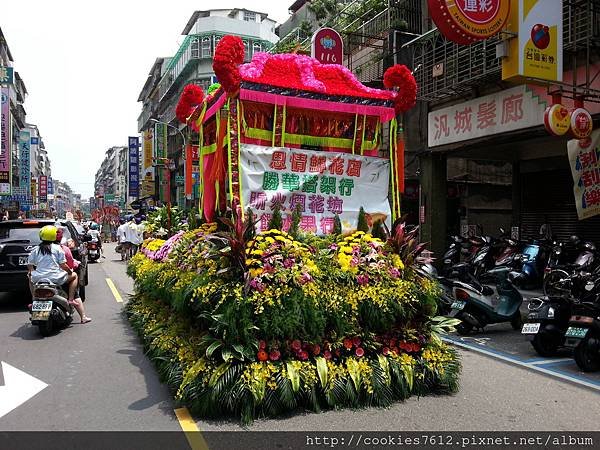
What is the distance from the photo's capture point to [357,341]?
4695 mm

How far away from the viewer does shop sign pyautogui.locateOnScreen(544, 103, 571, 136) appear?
28.7ft

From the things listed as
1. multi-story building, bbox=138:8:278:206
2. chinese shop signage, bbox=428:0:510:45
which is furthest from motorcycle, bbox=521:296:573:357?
multi-story building, bbox=138:8:278:206

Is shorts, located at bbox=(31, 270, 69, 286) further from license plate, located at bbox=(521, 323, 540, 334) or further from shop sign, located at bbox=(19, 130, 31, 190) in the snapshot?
shop sign, located at bbox=(19, 130, 31, 190)

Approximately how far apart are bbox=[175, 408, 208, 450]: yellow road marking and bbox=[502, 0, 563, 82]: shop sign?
7172 millimetres

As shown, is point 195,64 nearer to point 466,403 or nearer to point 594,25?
point 594,25

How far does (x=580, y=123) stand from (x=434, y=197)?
555 centimetres

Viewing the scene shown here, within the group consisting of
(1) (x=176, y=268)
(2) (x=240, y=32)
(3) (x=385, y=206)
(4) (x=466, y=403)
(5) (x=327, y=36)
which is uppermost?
(2) (x=240, y=32)

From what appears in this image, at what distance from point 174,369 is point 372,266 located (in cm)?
206

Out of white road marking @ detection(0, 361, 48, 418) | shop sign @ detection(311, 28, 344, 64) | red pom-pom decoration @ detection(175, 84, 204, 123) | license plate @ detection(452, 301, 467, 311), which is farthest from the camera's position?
shop sign @ detection(311, 28, 344, 64)

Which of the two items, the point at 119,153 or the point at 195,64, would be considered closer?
the point at 195,64

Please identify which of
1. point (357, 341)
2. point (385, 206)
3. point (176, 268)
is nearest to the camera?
point (357, 341)

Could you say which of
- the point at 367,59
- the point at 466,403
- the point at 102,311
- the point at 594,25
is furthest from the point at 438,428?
the point at 367,59

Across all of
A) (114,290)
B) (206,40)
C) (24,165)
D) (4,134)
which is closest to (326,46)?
(114,290)

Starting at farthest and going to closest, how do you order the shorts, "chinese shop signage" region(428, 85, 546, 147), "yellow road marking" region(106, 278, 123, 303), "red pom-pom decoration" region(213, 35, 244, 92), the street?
"yellow road marking" region(106, 278, 123, 303), "chinese shop signage" region(428, 85, 546, 147), the shorts, "red pom-pom decoration" region(213, 35, 244, 92), the street
